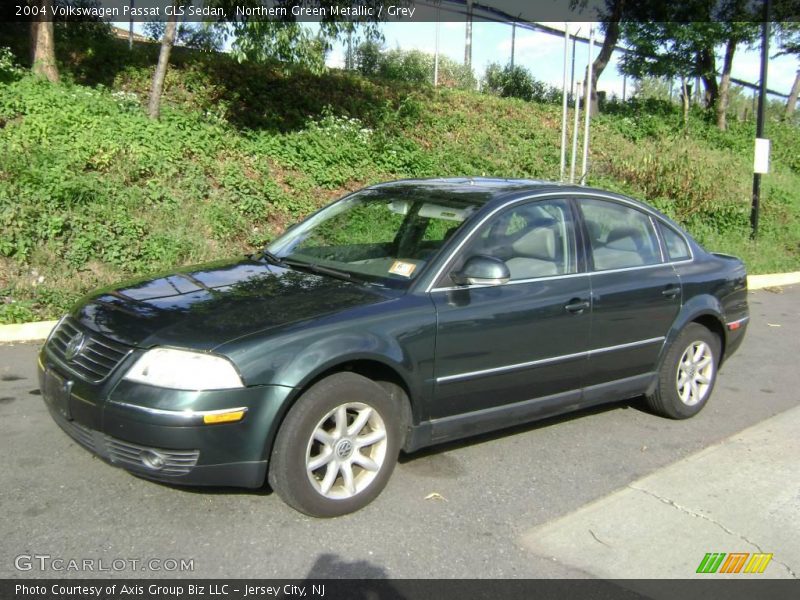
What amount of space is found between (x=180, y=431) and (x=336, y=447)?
2.49 feet

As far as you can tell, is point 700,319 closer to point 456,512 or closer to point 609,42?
point 456,512

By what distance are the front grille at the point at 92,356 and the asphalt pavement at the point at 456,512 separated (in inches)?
26.0

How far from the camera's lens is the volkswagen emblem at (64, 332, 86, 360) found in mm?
3840

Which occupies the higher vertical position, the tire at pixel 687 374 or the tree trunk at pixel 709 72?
the tree trunk at pixel 709 72

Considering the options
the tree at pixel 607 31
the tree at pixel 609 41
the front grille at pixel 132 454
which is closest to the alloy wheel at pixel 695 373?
the front grille at pixel 132 454

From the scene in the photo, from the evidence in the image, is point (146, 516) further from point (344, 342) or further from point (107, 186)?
point (107, 186)

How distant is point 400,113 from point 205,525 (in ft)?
39.7

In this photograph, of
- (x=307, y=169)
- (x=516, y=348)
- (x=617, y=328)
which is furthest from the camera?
(x=307, y=169)

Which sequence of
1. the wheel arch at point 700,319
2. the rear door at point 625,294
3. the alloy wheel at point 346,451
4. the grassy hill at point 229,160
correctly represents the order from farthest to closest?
the grassy hill at point 229,160, the wheel arch at point 700,319, the rear door at point 625,294, the alloy wheel at point 346,451

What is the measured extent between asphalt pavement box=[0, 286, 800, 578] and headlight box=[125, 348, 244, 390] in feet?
2.32

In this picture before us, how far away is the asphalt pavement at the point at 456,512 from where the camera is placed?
3.47 meters

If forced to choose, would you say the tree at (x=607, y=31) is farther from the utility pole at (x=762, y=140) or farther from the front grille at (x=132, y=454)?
the front grille at (x=132, y=454)

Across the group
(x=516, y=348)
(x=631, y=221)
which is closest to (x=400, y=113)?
(x=631, y=221)

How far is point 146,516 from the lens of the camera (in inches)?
147
